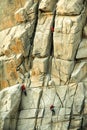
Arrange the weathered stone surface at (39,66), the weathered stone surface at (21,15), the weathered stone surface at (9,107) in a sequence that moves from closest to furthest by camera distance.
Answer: the weathered stone surface at (9,107), the weathered stone surface at (39,66), the weathered stone surface at (21,15)

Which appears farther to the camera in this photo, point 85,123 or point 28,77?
point 28,77

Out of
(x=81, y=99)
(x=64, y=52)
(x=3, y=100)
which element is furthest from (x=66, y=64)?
(x=3, y=100)

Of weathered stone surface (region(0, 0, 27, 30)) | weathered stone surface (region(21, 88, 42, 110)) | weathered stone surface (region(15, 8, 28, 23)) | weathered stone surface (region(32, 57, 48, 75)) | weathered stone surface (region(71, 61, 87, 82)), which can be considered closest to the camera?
weathered stone surface (region(71, 61, 87, 82))

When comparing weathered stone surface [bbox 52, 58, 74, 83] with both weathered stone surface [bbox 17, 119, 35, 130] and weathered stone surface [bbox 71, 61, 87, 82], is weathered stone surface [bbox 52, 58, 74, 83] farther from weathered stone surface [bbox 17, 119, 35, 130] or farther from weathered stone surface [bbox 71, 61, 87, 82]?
weathered stone surface [bbox 17, 119, 35, 130]

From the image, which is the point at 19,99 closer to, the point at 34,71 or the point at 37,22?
the point at 34,71

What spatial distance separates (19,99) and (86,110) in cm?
665

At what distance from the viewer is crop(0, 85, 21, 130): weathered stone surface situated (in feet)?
126

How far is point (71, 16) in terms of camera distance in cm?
3962

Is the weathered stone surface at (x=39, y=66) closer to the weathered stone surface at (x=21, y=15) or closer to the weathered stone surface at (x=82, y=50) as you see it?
the weathered stone surface at (x=82, y=50)

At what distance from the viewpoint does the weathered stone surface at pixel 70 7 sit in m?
39.3

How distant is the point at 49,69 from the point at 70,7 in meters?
6.62

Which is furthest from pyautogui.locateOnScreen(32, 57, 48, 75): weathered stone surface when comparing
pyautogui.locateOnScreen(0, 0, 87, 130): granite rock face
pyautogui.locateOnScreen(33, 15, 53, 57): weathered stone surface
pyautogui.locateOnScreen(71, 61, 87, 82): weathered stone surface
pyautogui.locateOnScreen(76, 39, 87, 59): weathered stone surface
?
pyautogui.locateOnScreen(76, 39, 87, 59): weathered stone surface

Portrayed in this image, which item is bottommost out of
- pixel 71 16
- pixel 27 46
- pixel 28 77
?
pixel 28 77

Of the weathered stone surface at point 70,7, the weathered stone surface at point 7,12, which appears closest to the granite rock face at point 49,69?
the weathered stone surface at point 70,7
